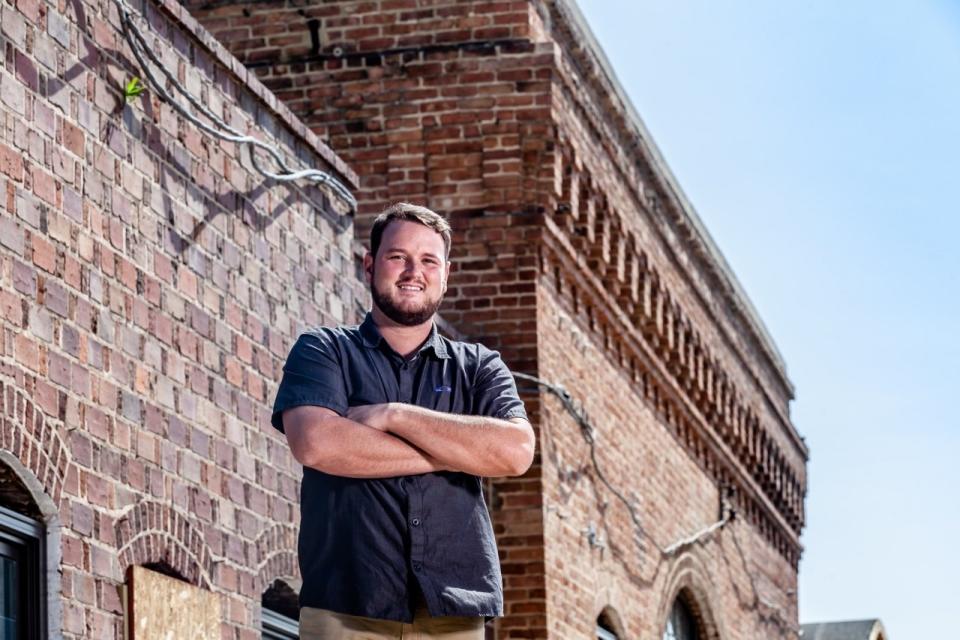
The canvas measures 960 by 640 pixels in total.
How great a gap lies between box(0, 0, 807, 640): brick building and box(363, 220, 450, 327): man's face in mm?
2970

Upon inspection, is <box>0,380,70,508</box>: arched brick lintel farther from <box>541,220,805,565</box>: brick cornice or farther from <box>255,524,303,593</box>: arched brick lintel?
<box>541,220,805,565</box>: brick cornice

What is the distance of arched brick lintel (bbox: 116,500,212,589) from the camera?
303 inches

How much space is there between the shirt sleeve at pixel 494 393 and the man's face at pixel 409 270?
0.81 ft

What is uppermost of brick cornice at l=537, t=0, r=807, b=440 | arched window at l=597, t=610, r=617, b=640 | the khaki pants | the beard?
brick cornice at l=537, t=0, r=807, b=440

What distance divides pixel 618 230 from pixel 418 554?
452 inches

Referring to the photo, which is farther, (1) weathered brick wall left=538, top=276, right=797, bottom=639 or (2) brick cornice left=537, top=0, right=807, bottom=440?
(2) brick cornice left=537, top=0, right=807, bottom=440

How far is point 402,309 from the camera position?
430 centimetres

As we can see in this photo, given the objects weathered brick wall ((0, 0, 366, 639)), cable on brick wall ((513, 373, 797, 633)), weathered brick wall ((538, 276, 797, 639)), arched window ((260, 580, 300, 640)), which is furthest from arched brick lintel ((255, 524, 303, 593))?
weathered brick wall ((538, 276, 797, 639))

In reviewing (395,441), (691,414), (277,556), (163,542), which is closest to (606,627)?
(691,414)

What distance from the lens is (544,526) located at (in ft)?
41.9

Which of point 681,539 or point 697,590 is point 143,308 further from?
point 697,590

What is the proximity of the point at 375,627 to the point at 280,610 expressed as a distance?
6029mm

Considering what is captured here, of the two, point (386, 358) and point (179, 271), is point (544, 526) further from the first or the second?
point (386, 358)

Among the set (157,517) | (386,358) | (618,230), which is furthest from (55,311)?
(618,230)
